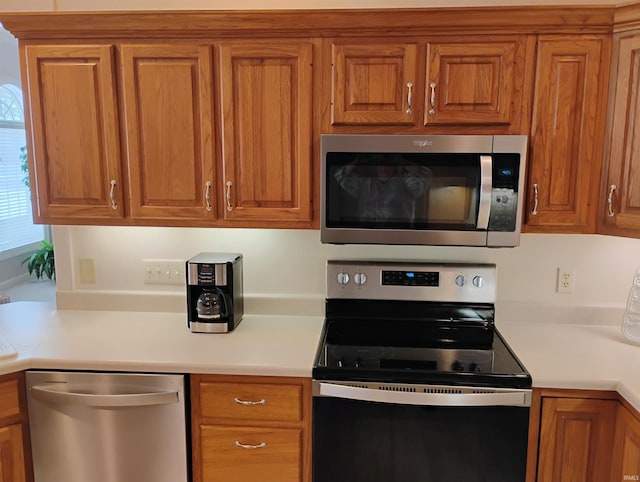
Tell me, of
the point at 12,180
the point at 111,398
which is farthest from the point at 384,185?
the point at 12,180

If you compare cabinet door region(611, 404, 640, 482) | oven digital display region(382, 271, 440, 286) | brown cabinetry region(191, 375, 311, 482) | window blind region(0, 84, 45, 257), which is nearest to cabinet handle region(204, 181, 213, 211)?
brown cabinetry region(191, 375, 311, 482)

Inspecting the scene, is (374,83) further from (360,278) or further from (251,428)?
(251,428)

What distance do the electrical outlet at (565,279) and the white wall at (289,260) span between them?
1.0 inches

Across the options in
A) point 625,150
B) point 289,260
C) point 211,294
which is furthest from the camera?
point 289,260

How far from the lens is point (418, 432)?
1.63 meters

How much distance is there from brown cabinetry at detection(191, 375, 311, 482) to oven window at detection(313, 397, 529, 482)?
0.22 feet

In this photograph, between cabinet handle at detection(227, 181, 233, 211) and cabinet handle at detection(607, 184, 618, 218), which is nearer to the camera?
cabinet handle at detection(607, 184, 618, 218)

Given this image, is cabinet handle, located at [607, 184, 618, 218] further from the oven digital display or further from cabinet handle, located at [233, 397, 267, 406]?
cabinet handle, located at [233, 397, 267, 406]

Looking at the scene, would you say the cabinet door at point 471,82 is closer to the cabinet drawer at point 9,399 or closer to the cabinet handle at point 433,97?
the cabinet handle at point 433,97

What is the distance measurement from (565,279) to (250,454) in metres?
1.52

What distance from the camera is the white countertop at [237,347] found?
1649mm

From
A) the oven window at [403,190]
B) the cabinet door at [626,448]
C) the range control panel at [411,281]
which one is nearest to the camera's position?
the cabinet door at [626,448]

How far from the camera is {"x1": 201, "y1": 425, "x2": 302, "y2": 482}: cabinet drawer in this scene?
5.58ft

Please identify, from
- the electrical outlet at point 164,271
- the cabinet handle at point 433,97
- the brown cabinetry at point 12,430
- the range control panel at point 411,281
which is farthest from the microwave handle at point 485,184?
the brown cabinetry at point 12,430
